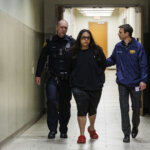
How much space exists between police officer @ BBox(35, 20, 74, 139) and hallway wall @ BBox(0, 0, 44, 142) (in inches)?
A: 17.5

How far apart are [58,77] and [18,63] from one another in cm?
67

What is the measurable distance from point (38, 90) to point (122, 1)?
7.70ft

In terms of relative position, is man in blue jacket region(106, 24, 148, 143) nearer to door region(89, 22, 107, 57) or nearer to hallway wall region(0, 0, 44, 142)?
hallway wall region(0, 0, 44, 142)

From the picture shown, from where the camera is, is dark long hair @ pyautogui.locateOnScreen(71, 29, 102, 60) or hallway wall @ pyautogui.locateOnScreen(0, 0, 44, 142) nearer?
hallway wall @ pyautogui.locateOnScreen(0, 0, 44, 142)

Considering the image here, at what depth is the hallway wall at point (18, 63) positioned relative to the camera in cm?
425

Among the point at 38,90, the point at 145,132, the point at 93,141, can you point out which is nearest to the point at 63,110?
the point at 93,141

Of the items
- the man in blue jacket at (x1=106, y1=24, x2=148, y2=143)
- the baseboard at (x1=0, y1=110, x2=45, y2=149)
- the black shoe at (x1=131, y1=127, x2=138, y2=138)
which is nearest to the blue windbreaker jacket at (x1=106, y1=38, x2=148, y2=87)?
the man in blue jacket at (x1=106, y1=24, x2=148, y2=143)

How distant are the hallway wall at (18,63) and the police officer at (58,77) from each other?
17.5 inches

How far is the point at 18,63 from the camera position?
4977 millimetres

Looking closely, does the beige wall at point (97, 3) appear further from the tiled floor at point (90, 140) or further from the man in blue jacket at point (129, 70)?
the man in blue jacket at point (129, 70)

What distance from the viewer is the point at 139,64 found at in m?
4.52

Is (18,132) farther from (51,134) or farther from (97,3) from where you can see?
(97,3)

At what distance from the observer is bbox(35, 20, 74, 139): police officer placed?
464 cm

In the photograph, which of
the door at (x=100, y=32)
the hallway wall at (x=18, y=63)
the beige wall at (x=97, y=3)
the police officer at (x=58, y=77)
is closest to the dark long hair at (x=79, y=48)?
the police officer at (x=58, y=77)
